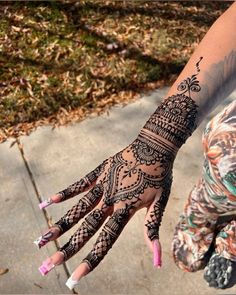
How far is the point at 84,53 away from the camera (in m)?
4.23

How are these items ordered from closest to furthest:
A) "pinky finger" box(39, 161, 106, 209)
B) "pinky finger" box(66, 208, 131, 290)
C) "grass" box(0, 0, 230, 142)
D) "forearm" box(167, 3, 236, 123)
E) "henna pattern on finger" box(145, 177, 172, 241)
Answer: "pinky finger" box(66, 208, 131, 290) < "henna pattern on finger" box(145, 177, 172, 241) < "pinky finger" box(39, 161, 106, 209) < "forearm" box(167, 3, 236, 123) < "grass" box(0, 0, 230, 142)

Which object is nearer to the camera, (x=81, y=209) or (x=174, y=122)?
(x=81, y=209)

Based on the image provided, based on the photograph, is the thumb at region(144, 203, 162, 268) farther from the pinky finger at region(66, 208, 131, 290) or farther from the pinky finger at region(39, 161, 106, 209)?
the pinky finger at region(39, 161, 106, 209)

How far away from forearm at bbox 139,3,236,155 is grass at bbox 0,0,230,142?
5.55 feet

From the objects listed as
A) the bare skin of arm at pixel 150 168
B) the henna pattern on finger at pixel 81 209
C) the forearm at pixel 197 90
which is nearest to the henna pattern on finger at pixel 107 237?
the bare skin of arm at pixel 150 168

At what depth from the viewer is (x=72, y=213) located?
1.86 metres

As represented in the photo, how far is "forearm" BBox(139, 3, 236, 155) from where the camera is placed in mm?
1993

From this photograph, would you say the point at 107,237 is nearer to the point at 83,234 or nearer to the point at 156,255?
the point at 83,234

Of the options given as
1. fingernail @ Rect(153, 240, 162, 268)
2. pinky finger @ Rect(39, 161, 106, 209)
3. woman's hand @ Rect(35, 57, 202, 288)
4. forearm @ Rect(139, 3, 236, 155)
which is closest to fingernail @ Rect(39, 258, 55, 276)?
woman's hand @ Rect(35, 57, 202, 288)

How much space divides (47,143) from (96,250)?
1.86 m

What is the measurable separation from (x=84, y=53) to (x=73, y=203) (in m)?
1.66

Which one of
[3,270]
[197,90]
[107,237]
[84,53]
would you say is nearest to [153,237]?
[107,237]

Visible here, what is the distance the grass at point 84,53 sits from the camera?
12.4 feet

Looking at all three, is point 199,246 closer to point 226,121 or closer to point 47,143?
point 226,121
